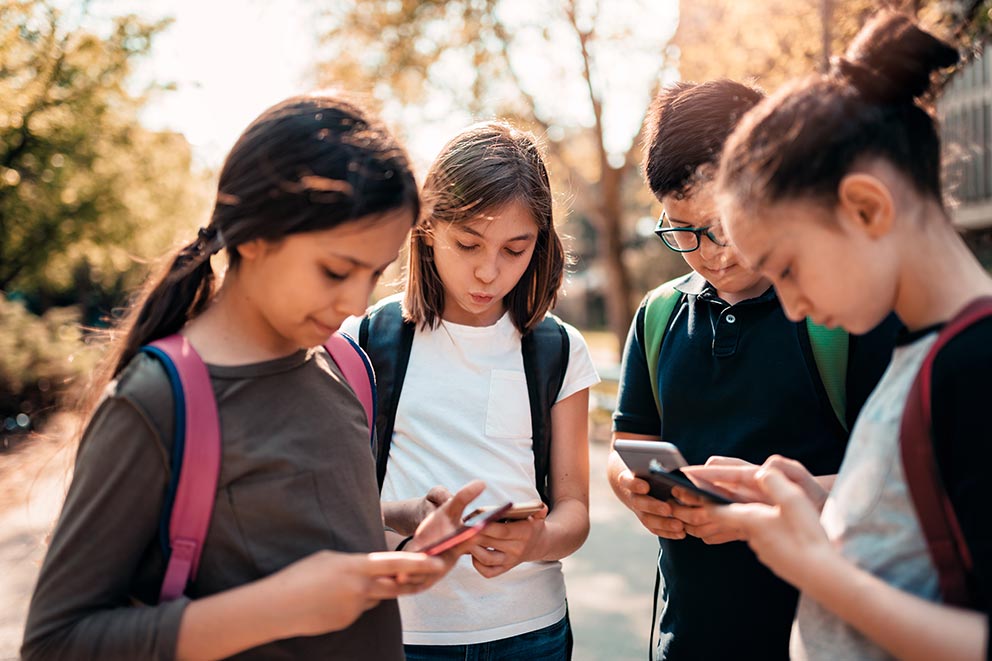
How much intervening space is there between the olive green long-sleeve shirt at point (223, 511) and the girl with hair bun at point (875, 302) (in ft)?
2.49

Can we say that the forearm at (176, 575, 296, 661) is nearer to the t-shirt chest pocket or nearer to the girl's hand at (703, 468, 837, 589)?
the girl's hand at (703, 468, 837, 589)

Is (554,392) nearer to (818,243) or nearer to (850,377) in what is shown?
(850,377)

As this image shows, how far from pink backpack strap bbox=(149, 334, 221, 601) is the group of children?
29 mm

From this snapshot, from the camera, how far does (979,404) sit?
1326 millimetres

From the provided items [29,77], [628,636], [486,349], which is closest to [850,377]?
[486,349]

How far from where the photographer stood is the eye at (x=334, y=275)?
1.75 metres

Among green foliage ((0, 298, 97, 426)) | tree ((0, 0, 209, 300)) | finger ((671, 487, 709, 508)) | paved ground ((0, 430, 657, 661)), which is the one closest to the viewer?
finger ((671, 487, 709, 508))

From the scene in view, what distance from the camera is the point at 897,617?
132cm

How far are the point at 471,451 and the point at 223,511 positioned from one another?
983mm

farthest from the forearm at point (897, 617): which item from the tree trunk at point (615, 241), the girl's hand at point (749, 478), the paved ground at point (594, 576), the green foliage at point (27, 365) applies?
the tree trunk at point (615, 241)

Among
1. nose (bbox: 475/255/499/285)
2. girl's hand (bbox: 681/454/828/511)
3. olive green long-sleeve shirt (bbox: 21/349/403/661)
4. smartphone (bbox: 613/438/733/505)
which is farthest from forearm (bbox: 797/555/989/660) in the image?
nose (bbox: 475/255/499/285)

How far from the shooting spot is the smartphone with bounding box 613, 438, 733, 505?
5.43 feet

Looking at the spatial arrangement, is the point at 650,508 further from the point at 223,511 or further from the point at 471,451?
the point at 223,511

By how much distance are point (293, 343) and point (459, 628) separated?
38.5 inches
